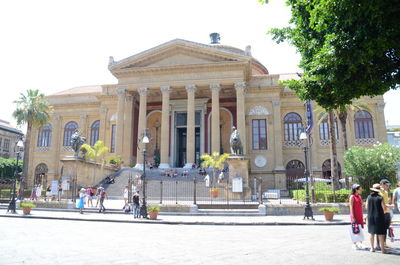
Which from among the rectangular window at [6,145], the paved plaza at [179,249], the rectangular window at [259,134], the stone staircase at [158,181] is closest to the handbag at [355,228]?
the paved plaza at [179,249]

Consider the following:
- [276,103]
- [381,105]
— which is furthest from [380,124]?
[276,103]

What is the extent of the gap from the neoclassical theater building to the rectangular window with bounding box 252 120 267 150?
0.11m

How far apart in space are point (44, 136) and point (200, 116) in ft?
68.7

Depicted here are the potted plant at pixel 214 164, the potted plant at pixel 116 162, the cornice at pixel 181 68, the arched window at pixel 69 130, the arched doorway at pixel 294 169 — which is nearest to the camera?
the potted plant at pixel 214 164

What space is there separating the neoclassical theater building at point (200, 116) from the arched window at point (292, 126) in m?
0.04

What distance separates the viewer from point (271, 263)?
19.6 ft

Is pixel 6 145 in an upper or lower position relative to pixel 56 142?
upper

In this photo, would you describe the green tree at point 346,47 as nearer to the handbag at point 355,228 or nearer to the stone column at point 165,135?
the handbag at point 355,228

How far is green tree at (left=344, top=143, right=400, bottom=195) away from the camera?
20141mm

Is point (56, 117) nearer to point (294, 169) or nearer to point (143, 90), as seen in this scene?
point (143, 90)

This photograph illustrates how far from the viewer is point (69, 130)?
132ft

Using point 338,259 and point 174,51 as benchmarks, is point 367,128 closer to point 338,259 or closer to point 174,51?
point 174,51

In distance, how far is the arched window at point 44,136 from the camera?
40.7 m

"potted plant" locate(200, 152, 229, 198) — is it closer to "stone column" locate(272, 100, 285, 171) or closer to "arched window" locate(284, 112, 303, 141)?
"stone column" locate(272, 100, 285, 171)
